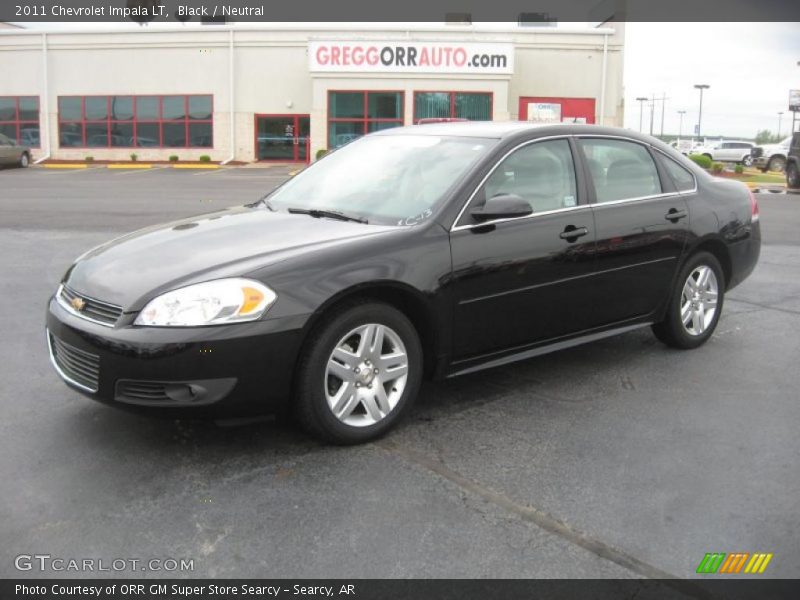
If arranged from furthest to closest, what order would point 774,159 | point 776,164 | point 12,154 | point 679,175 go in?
point 776,164 → point 774,159 → point 12,154 → point 679,175

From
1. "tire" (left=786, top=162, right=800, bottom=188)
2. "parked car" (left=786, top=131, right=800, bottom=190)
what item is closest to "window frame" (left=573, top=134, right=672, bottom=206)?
"parked car" (left=786, top=131, right=800, bottom=190)

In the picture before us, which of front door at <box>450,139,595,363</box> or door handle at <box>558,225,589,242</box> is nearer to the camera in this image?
front door at <box>450,139,595,363</box>

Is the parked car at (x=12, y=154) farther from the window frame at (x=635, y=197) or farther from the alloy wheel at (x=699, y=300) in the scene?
the alloy wheel at (x=699, y=300)

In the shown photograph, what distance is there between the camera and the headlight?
366 centimetres

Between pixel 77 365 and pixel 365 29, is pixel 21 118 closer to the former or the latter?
pixel 365 29

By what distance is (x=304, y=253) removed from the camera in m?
3.96

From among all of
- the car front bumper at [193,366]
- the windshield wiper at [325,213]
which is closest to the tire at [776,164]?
the windshield wiper at [325,213]

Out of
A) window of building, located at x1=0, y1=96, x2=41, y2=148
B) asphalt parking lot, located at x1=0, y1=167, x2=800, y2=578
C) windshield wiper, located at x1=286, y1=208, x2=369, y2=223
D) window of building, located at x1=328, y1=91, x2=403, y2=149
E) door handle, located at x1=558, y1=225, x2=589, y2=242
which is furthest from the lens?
window of building, located at x1=0, y1=96, x2=41, y2=148

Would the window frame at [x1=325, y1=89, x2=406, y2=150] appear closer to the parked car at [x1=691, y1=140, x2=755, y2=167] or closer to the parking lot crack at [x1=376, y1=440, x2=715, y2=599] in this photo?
the parked car at [x1=691, y1=140, x2=755, y2=167]

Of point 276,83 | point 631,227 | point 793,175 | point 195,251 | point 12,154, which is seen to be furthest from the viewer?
point 276,83

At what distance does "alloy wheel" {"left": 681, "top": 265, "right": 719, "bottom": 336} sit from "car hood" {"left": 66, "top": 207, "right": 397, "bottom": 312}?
259 cm

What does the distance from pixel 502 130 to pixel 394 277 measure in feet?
4.67

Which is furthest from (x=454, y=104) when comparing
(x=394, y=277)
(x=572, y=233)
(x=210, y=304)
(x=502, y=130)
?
(x=210, y=304)

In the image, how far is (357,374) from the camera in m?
4.02
